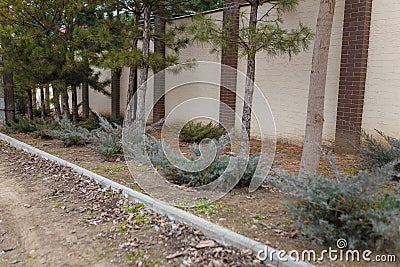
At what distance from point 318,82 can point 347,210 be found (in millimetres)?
1584

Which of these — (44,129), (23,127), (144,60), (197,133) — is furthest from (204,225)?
(23,127)

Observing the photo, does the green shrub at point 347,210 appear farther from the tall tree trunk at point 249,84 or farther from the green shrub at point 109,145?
the green shrub at point 109,145

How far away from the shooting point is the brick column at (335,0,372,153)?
235 inches

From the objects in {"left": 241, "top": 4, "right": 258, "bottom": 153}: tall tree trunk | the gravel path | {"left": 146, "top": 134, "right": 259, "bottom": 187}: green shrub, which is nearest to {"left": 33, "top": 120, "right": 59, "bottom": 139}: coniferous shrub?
the gravel path

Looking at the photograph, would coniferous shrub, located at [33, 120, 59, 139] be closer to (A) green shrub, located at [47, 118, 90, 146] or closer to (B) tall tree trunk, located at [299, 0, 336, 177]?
(A) green shrub, located at [47, 118, 90, 146]

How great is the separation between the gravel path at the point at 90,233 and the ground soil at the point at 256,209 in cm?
29

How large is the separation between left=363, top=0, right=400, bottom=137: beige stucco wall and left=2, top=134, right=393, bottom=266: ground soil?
35.1 inches

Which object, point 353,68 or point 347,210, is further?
point 353,68

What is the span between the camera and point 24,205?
13.4 feet

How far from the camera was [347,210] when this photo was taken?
259 cm

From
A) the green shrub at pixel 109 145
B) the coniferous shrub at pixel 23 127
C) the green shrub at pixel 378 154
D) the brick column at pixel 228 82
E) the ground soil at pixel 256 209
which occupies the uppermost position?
the brick column at pixel 228 82

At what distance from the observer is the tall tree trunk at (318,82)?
3643mm

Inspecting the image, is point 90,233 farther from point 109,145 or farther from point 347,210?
point 109,145

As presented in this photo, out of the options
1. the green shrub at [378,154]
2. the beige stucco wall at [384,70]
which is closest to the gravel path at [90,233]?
the green shrub at [378,154]
